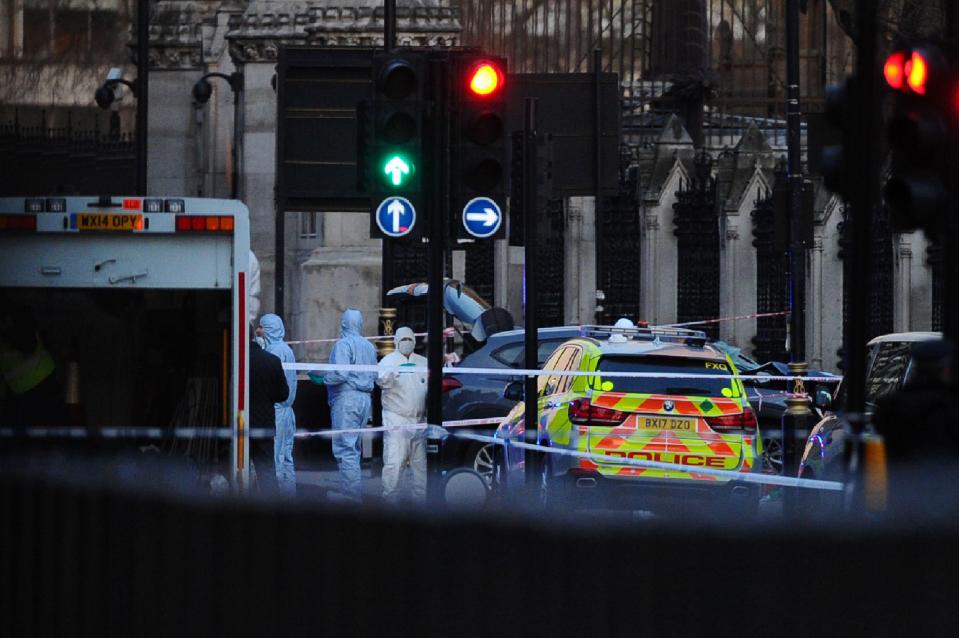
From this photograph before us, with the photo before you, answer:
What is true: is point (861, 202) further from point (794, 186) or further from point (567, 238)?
point (567, 238)

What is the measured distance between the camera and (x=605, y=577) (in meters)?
4.70

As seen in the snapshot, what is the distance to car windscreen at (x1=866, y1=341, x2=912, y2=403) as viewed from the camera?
15.7m

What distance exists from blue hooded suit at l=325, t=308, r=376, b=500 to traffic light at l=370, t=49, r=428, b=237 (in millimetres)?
4936

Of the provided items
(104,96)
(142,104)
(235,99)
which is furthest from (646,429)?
(104,96)

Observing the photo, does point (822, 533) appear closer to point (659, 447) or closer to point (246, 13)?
point (659, 447)

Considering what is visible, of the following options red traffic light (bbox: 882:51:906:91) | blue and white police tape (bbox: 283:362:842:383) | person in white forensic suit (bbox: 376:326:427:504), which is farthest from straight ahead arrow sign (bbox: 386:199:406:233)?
red traffic light (bbox: 882:51:906:91)

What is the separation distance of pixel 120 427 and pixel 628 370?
3.99m

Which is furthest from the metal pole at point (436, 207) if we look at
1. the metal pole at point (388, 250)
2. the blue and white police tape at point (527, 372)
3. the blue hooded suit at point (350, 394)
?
the metal pole at point (388, 250)

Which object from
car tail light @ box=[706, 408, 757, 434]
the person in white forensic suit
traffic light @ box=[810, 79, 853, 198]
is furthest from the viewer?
the person in white forensic suit

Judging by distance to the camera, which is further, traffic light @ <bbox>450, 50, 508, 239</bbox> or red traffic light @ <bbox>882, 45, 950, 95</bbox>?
traffic light @ <bbox>450, 50, 508, 239</bbox>

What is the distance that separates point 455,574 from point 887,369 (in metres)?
11.5

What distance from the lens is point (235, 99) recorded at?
3378cm

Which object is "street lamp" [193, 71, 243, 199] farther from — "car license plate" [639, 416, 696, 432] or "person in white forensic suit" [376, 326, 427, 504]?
"car license plate" [639, 416, 696, 432]

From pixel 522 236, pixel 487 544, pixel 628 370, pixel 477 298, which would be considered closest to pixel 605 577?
pixel 487 544
